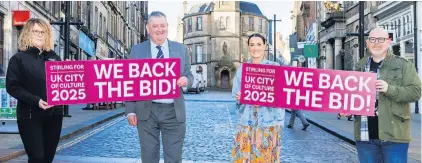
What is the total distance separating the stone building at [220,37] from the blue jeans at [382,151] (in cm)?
7285

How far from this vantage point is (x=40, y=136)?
4590mm

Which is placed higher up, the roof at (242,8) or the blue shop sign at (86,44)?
the roof at (242,8)

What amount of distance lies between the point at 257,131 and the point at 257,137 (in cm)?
6

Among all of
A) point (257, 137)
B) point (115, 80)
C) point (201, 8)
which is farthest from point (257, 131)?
point (201, 8)

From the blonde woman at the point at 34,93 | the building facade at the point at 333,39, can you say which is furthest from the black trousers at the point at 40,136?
the building facade at the point at 333,39

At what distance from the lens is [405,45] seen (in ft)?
73.0

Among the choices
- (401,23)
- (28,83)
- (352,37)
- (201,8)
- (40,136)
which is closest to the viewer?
(40,136)

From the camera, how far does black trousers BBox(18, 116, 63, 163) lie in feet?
14.9

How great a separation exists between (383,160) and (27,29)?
3333mm

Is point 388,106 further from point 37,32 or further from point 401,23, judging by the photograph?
point 401,23

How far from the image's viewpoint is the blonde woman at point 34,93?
4.56m

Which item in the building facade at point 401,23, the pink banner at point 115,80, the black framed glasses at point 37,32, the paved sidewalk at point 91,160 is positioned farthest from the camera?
the building facade at point 401,23

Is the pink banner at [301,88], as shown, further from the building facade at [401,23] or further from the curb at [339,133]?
the building facade at [401,23]

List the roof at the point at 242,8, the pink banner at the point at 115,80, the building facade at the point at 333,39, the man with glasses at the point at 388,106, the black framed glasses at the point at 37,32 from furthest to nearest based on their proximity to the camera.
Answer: the roof at the point at 242,8 → the building facade at the point at 333,39 → the pink banner at the point at 115,80 → the black framed glasses at the point at 37,32 → the man with glasses at the point at 388,106
